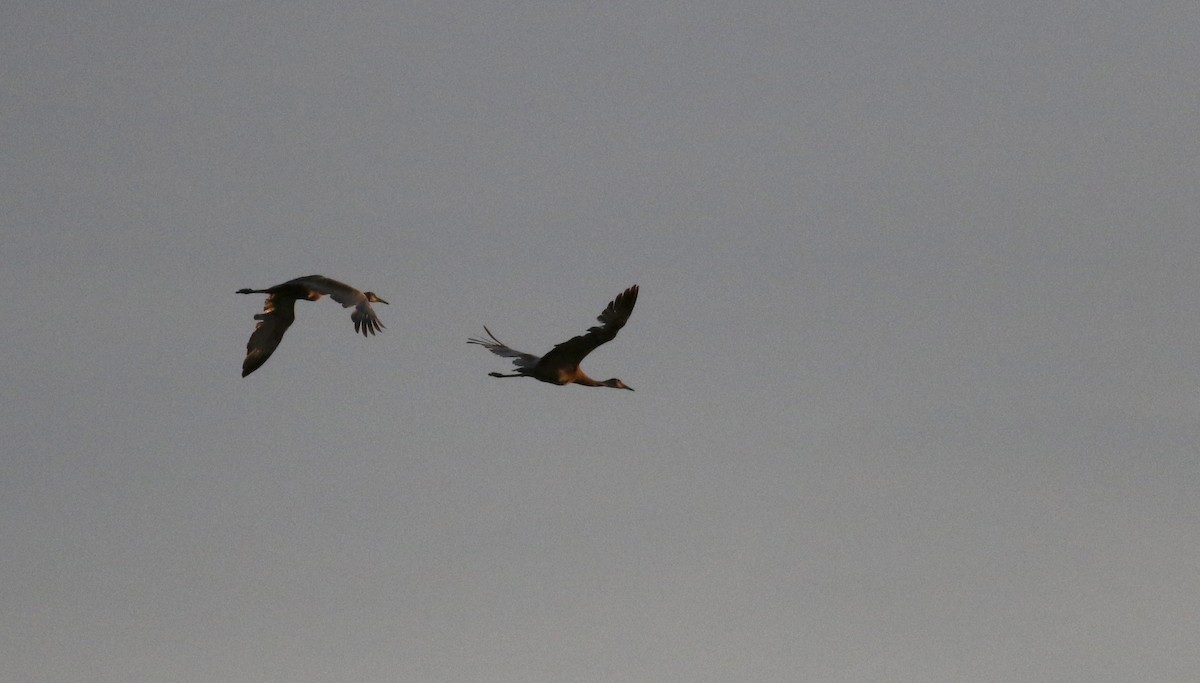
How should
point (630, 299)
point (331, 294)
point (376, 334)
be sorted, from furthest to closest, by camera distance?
point (331, 294), point (376, 334), point (630, 299)

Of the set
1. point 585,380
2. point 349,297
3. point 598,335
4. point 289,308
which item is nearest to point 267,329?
point 289,308

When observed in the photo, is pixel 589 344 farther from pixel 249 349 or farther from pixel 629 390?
pixel 249 349

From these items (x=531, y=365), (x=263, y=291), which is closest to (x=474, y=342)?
(x=531, y=365)

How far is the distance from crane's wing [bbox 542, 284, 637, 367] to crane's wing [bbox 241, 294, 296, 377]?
703 cm

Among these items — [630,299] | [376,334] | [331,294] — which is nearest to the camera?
[630,299]

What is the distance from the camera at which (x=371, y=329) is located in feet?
120

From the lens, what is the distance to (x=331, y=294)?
39125 mm

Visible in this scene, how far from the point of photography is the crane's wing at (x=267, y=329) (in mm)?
41062

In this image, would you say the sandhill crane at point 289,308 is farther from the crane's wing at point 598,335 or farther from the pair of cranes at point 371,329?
the crane's wing at point 598,335

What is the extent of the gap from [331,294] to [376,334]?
3.00 meters

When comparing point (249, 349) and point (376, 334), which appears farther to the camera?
point (249, 349)

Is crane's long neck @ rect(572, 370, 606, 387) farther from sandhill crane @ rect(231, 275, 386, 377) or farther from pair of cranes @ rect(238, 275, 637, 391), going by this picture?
sandhill crane @ rect(231, 275, 386, 377)

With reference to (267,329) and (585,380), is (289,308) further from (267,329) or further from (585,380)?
(585,380)

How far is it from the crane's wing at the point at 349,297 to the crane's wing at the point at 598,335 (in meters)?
3.36
